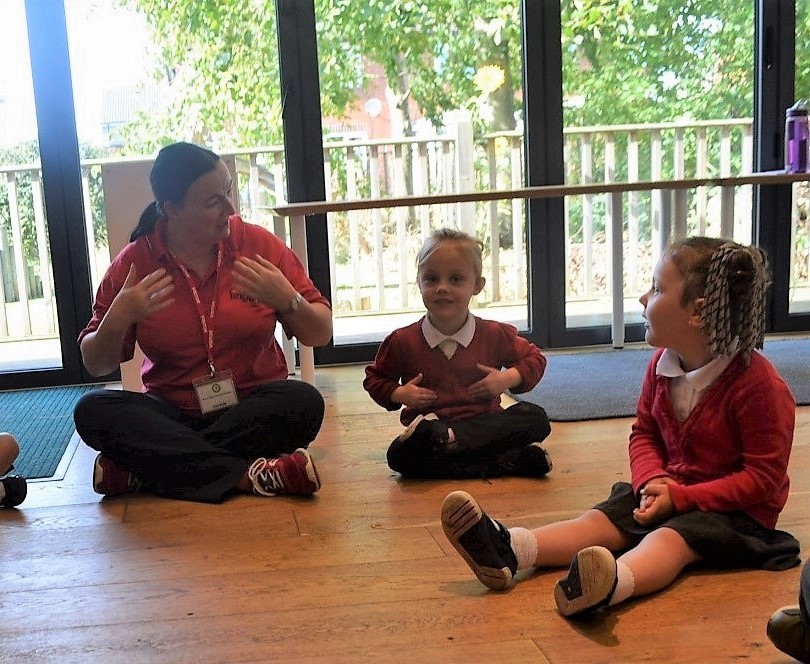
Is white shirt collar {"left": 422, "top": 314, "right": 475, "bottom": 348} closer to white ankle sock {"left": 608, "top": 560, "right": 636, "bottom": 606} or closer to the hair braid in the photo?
the hair braid

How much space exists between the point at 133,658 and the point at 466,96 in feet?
9.15

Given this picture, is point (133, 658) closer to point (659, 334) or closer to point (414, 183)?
point (659, 334)

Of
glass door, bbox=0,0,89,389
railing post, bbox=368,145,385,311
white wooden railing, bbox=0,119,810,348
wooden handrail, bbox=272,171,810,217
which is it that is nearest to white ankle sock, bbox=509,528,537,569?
wooden handrail, bbox=272,171,810,217

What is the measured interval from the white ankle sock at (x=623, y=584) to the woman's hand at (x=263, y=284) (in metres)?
0.97

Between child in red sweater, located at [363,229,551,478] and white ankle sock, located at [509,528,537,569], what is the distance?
567mm

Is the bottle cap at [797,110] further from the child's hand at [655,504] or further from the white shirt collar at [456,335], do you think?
the child's hand at [655,504]

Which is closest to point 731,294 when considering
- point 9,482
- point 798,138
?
point 9,482

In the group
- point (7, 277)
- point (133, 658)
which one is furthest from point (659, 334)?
point (7, 277)

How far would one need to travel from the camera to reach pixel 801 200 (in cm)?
410

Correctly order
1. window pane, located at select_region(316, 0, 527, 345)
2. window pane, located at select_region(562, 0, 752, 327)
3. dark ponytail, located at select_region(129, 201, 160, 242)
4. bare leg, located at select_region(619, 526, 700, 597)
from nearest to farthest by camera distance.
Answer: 1. bare leg, located at select_region(619, 526, 700, 597)
2. dark ponytail, located at select_region(129, 201, 160, 242)
3. window pane, located at select_region(316, 0, 527, 345)
4. window pane, located at select_region(562, 0, 752, 327)

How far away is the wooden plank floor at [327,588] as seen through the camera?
1.37 meters

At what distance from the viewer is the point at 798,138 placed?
347cm

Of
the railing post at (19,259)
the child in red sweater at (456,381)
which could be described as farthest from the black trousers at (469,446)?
the railing post at (19,259)

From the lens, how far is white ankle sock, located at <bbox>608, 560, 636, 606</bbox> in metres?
1.43
